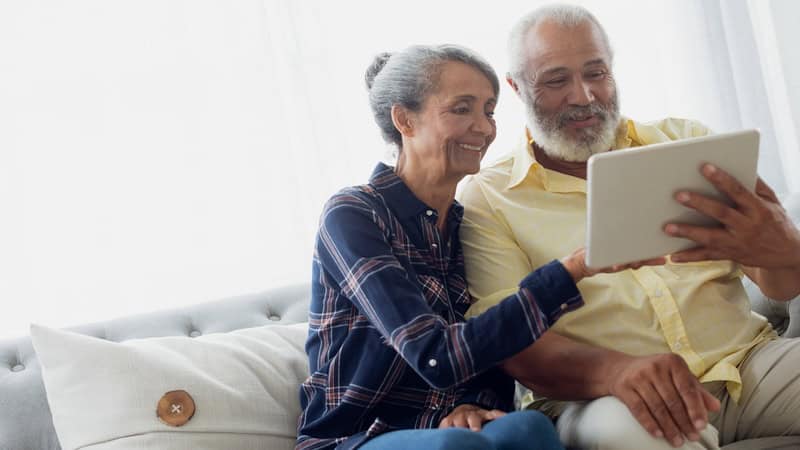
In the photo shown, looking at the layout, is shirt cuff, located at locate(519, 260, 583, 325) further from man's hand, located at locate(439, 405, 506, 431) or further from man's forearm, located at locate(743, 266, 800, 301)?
man's forearm, located at locate(743, 266, 800, 301)

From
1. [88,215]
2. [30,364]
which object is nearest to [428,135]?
[30,364]

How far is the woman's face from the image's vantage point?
173 centimetres

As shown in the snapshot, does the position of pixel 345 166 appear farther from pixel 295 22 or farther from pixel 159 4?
pixel 159 4

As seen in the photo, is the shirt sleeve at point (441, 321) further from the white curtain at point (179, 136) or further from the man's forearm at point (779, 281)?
the white curtain at point (179, 136)

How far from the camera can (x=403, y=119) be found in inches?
70.4

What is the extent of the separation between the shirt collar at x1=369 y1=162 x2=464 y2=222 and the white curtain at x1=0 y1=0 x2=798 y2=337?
86 centimetres

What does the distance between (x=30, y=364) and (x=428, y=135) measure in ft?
2.97

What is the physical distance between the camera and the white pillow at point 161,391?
1.65 m

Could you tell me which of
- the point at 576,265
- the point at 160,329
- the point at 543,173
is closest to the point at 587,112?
the point at 543,173

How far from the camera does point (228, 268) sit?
252 centimetres

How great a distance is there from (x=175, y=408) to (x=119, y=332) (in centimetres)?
34

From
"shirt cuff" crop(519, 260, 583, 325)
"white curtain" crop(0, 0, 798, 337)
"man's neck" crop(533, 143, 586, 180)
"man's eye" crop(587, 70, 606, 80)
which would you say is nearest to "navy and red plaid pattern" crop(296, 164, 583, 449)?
"shirt cuff" crop(519, 260, 583, 325)

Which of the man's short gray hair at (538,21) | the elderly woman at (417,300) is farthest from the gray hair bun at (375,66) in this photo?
the man's short gray hair at (538,21)

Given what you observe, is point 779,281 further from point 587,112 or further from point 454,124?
point 454,124
